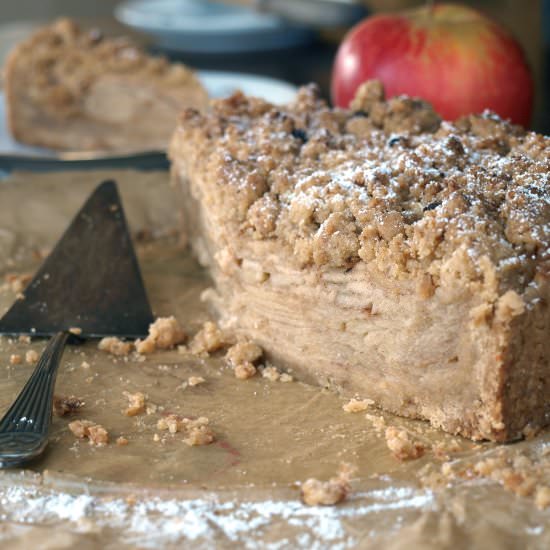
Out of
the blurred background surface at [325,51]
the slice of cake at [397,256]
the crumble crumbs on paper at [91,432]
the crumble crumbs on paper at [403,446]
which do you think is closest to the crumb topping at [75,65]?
the blurred background surface at [325,51]

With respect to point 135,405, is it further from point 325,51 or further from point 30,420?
point 325,51

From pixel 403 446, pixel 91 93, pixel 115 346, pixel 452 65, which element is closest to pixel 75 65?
pixel 91 93

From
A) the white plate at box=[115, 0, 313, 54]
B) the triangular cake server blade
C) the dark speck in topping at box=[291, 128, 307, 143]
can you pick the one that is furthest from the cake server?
the white plate at box=[115, 0, 313, 54]

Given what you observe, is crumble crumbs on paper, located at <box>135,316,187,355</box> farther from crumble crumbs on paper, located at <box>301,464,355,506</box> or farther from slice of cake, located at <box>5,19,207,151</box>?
slice of cake, located at <box>5,19,207,151</box>

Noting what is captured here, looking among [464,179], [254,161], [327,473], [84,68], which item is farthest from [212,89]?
[327,473]

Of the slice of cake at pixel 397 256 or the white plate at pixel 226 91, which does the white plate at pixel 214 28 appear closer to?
the white plate at pixel 226 91
